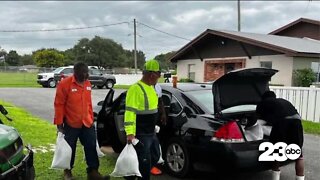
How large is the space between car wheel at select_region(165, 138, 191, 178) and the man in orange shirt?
3.60 feet

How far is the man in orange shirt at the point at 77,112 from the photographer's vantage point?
5043 mm

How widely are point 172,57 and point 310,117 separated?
1555cm

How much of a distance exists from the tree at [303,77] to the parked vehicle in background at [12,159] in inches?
655

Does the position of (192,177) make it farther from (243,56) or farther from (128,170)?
(243,56)

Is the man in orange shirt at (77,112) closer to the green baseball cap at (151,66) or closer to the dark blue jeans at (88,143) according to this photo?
the dark blue jeans at (88,143)

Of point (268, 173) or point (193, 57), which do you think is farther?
point (193, 57)

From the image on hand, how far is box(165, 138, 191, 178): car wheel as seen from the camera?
5391 mm

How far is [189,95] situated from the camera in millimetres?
5805

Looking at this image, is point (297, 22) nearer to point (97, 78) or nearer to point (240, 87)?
point (97, 78)

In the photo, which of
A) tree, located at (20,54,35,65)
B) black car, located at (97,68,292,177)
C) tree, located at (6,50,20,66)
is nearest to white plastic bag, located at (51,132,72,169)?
black car, located at (97,68,292,177)

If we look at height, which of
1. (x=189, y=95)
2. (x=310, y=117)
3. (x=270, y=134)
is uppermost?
(x=189, y=95)

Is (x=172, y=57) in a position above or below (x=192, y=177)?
above

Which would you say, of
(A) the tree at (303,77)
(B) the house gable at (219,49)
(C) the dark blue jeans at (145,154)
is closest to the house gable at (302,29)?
(B) the house gable at (219,49)

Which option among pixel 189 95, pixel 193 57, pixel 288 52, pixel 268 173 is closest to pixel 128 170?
pixel 189 95
